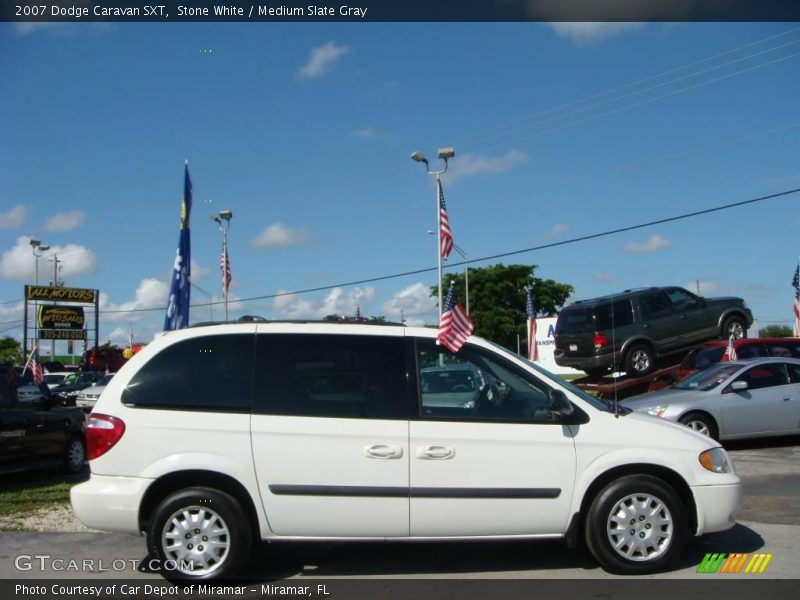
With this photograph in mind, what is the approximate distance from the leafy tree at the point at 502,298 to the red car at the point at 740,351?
153 feet

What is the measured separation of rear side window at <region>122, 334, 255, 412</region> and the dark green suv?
10.8 metres

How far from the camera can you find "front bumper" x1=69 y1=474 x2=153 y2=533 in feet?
19.0

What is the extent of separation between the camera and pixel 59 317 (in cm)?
4641

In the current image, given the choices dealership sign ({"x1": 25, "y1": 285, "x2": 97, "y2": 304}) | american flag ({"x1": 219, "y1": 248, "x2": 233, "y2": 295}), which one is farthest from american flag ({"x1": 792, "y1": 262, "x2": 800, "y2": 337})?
dealership sign ({"x1": 25, "y1": 285, "x2": 97, "y2": 304})

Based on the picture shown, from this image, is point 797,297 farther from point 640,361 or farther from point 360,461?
point 360,461

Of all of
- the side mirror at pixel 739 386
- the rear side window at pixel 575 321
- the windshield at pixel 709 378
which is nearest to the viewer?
the side mirror at pixel 739 386

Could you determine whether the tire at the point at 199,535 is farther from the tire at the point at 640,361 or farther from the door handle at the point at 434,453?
the tire at the point at 640,361

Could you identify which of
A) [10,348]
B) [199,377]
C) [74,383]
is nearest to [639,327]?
[199,377]

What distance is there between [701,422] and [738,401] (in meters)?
0.76

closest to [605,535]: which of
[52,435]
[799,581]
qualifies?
[799,581]

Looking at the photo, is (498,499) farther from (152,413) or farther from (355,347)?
(152,413)

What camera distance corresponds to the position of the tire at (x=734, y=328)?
17062 mm

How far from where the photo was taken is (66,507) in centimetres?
925

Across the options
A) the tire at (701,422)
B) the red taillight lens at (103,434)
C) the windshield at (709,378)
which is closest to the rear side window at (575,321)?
the windshield at (709,378)
